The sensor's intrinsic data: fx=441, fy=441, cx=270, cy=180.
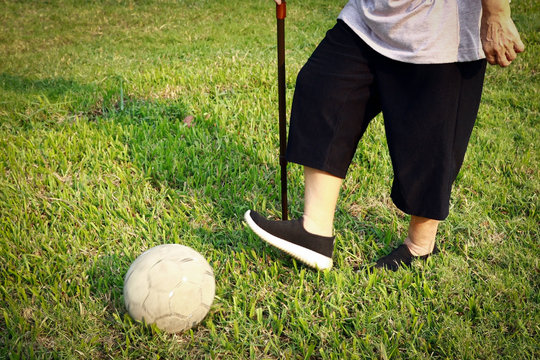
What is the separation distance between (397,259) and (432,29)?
4.11 feet

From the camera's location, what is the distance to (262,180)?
10.9ft

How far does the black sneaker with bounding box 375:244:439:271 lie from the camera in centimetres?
249

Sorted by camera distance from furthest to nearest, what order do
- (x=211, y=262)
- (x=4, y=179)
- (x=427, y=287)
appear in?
(x=4, y=179) < (x=211, y=262) < (x=427, y=287)

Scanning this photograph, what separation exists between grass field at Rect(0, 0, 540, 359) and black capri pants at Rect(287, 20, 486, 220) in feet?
1.85

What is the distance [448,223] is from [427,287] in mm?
723

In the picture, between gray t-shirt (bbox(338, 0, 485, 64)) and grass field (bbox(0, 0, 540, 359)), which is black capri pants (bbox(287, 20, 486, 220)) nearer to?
gray t-shirt (bbox(338, 0, 485, 64))

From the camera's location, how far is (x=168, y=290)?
200 centimetres

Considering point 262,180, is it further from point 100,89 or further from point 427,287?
point 100,89

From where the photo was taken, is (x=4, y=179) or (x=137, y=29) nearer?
(x=4, y=179)

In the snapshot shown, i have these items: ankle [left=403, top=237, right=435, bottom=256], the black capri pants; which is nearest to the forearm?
the black capri pants

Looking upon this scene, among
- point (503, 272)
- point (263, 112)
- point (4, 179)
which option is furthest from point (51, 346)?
point (263, 112)

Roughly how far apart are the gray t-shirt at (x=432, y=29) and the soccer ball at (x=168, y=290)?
4.48 feet

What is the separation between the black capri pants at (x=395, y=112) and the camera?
79.0 inches

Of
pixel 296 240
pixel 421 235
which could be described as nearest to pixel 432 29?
pixel 421 235
